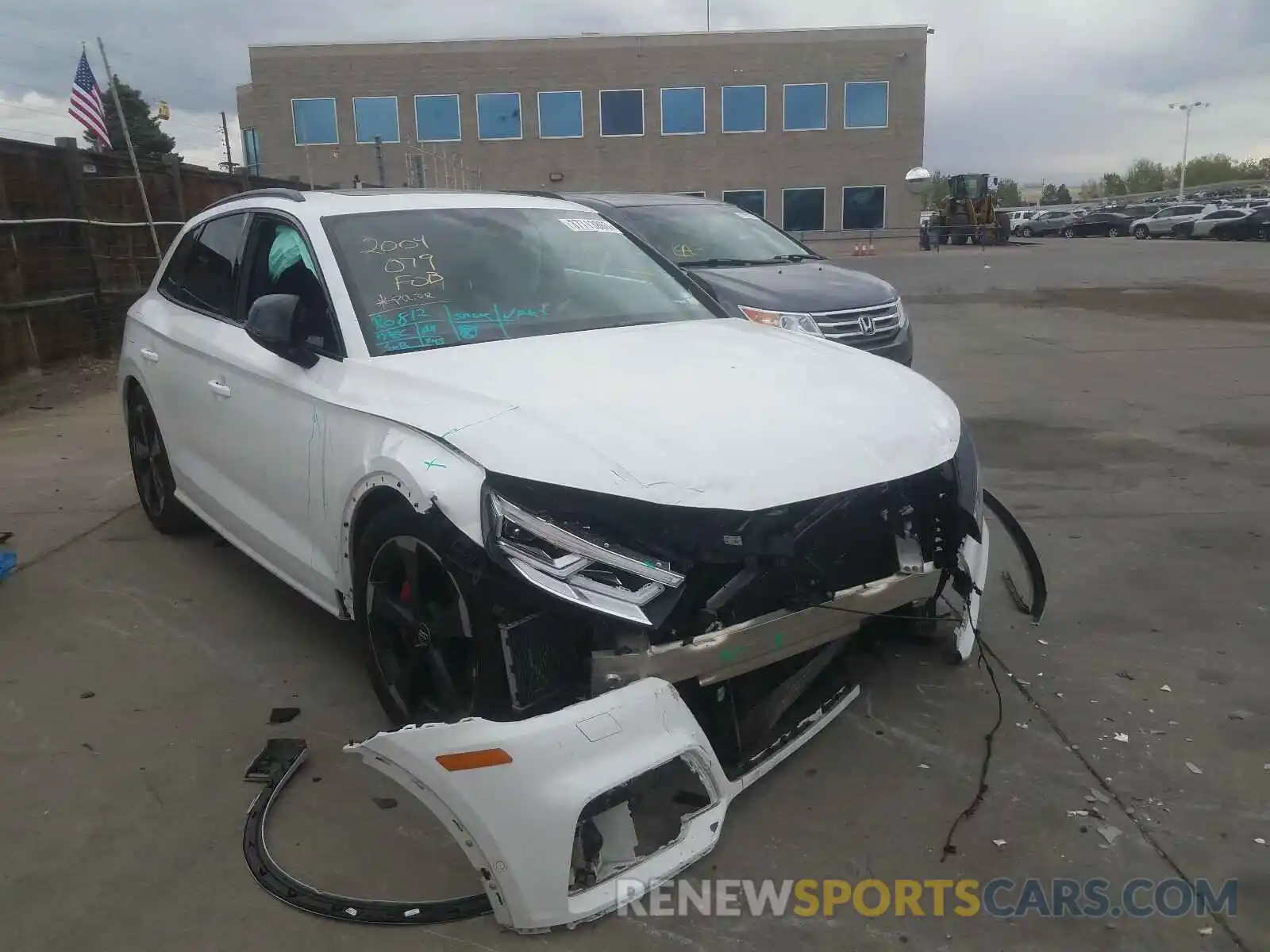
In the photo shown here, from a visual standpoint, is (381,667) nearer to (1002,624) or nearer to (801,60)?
(1002,624)

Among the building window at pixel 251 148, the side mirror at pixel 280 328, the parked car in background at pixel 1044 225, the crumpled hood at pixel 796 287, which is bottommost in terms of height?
the parked car in background at pixel 1044 225

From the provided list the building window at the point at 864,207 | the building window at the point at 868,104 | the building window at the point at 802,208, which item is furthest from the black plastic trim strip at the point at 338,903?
the building window at the point at 868,104

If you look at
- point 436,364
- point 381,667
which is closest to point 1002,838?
point 381,667

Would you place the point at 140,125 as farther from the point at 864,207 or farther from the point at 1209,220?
the point at 1209,220

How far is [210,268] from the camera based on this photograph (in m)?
4.72

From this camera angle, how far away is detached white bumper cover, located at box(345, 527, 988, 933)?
232 centimetres

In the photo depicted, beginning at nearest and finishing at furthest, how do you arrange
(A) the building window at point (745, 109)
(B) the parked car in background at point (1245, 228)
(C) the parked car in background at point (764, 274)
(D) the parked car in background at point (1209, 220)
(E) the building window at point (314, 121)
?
(C) the parked car in background at point (764, 274), (B) the parked car in background at point (1245, 228), (D) the parked car in background at point (1209, 220), (E) the building window at point (314, 121), (A) the building window at point (745, 109)

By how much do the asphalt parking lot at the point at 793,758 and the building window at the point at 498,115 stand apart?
36.1m

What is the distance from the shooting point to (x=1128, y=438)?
707cm

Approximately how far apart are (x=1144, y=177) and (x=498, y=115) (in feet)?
387

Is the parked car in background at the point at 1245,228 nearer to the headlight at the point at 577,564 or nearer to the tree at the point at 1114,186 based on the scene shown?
the headlight at the point at 577,564

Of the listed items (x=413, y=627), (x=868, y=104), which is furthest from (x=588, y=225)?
(x=868, y=104)

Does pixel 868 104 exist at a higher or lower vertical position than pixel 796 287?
higher

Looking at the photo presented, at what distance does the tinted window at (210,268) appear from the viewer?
14.6 feet
